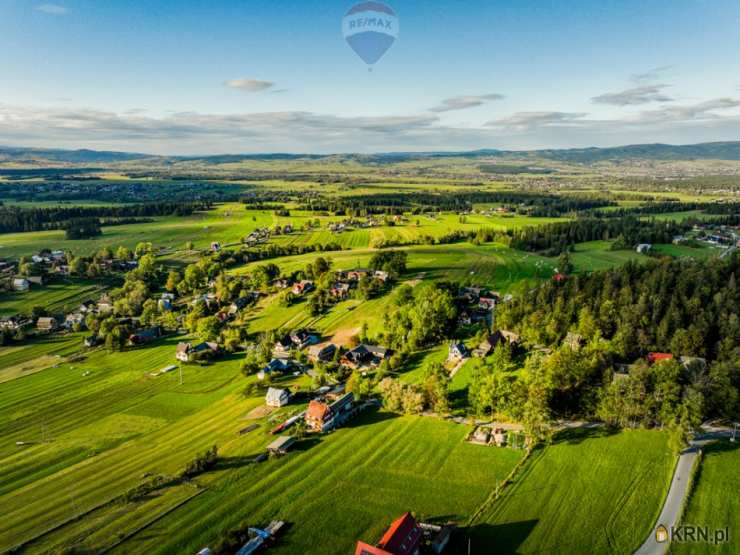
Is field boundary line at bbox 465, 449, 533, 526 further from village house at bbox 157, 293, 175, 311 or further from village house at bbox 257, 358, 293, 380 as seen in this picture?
village house at bbox 157, 293, 175, 311

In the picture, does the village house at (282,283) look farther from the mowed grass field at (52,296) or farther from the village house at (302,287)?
the mowed grass field at (52,296)

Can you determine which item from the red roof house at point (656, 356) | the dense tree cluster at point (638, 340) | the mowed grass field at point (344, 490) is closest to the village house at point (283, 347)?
the mowed grass field at point (344, 490)

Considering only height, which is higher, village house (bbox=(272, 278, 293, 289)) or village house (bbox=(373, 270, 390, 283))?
village house (bbox=(373, 270, 390, 283))

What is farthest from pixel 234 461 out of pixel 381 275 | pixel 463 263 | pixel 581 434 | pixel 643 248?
pixel 643 248

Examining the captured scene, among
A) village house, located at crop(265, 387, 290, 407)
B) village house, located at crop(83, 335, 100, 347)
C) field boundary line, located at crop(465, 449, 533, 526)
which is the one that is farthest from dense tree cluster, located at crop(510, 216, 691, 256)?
village house, located at crop(83, 335, 100, 347)

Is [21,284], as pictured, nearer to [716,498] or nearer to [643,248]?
[716,498]

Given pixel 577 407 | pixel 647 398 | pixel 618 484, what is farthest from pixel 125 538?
pixel 647 398
